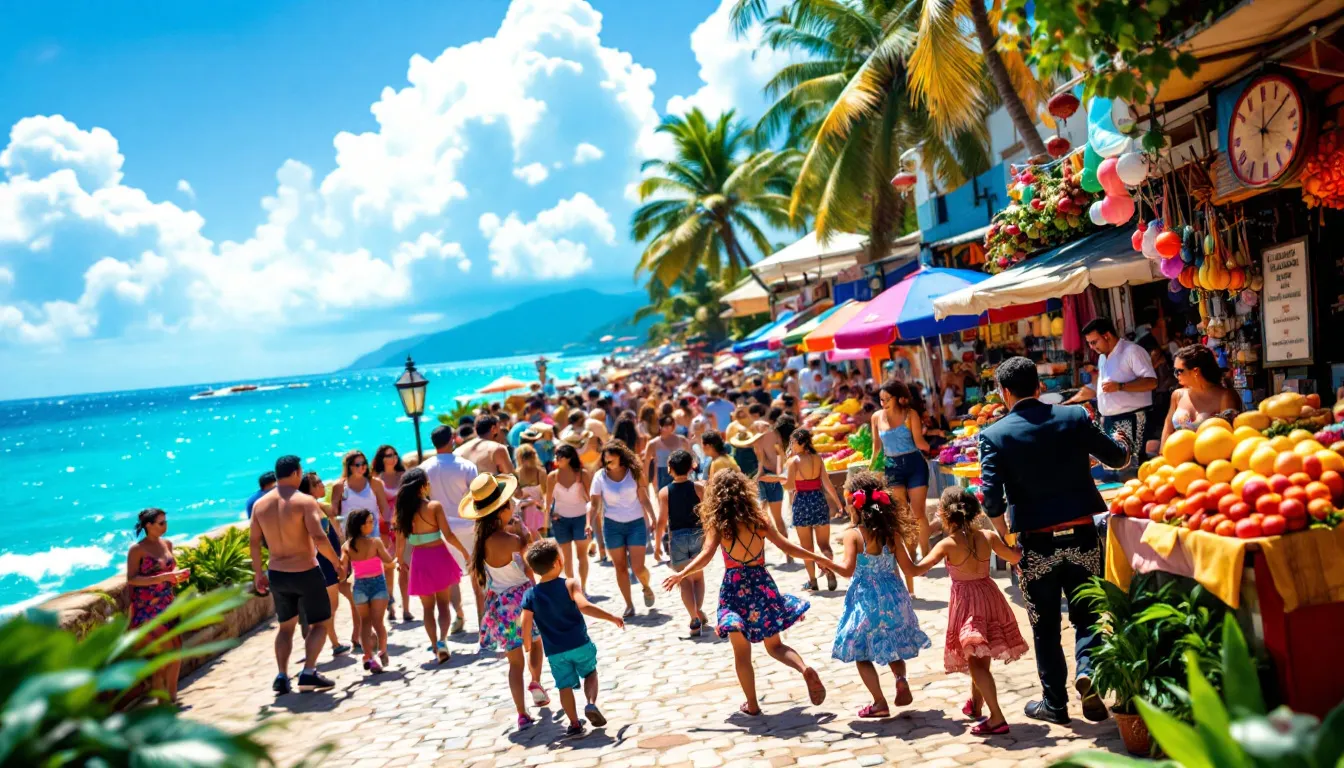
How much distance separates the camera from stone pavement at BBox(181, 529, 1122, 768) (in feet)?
17.6

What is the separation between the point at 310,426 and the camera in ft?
327

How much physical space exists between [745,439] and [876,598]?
5.94 m

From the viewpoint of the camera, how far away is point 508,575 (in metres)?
7.02

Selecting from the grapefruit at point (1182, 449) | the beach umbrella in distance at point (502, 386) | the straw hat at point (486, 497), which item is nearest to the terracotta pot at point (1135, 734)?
the grapefruit at point (1182, 449)

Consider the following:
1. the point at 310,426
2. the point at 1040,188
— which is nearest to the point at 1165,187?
the point at 1040,188

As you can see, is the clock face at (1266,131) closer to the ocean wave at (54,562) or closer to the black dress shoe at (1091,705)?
the black dress shoe at (1091,705)

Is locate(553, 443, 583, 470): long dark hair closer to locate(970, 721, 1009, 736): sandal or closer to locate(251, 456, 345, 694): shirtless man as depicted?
locate(251, 456, 345, 694): shirtless man

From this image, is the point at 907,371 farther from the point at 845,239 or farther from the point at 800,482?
the point at 800,482

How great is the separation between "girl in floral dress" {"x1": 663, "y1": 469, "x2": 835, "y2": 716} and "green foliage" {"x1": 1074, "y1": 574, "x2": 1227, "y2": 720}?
169 cm

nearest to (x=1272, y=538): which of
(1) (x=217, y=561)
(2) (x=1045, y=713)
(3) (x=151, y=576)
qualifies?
(2) (x=1045, y=713)

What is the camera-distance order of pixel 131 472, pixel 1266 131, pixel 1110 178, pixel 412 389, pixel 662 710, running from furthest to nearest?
pixel 131 472 → pixel 412 389 → pixel 1110 178 → pixel 662 710 → pixel 1266 131

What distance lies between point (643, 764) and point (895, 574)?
6.07 ft

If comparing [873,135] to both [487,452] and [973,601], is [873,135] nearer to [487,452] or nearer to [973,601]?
[487,452]

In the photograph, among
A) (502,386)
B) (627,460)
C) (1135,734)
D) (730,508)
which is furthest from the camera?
(502,386)
